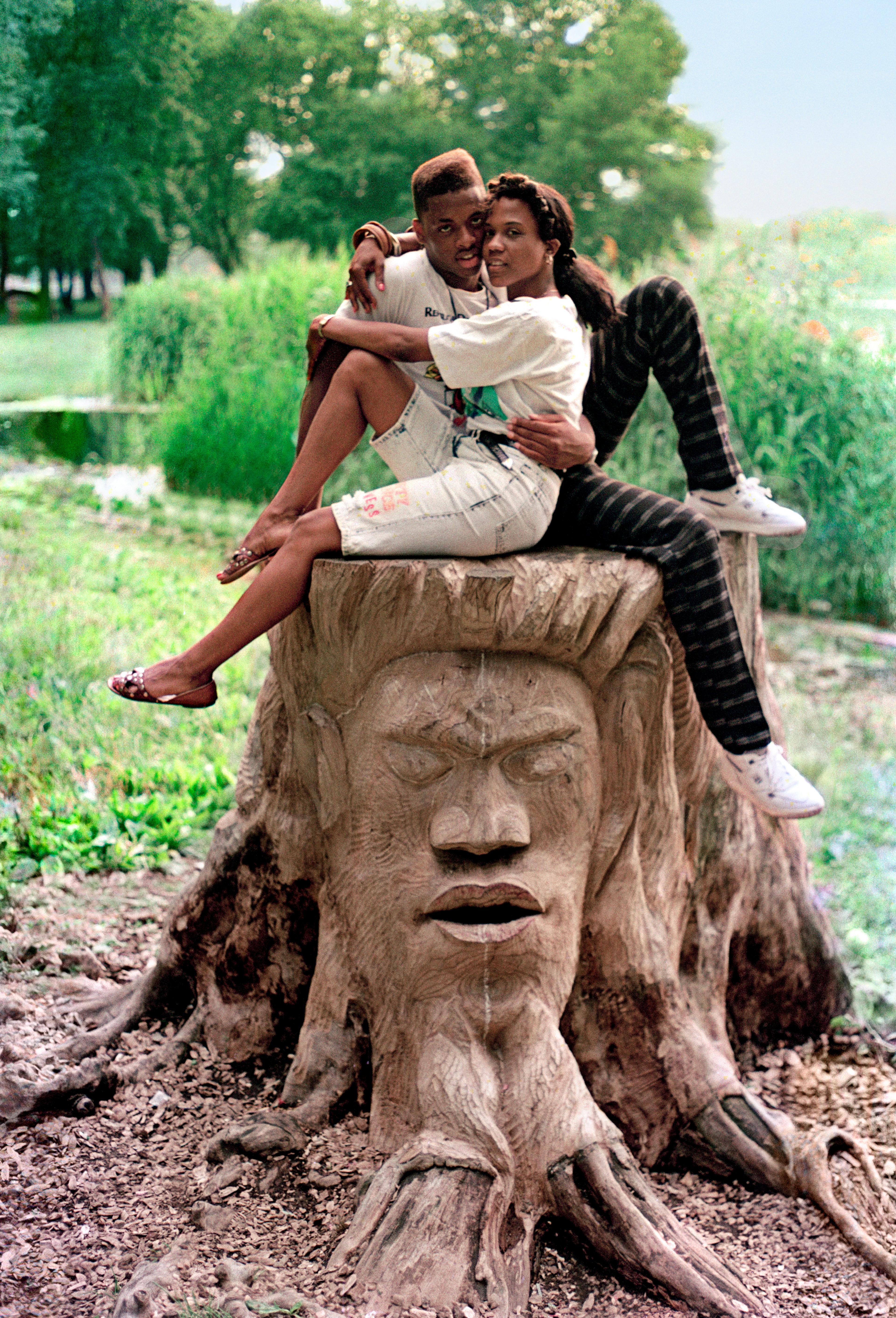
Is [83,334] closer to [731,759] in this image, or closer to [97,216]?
[97,216]

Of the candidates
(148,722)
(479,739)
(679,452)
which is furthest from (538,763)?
(148,722)

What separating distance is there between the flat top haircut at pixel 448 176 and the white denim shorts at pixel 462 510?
47 centimetres

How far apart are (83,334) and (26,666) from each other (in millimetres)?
1234

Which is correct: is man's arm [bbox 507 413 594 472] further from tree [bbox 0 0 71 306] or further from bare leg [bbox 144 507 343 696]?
tree [bbox 0 0 71 306]

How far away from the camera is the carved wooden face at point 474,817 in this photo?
2.03 meters

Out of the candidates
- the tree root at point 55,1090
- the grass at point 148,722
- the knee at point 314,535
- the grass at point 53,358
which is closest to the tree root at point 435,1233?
the tree root at point 55,1090

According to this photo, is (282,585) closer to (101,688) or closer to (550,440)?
(550,440)

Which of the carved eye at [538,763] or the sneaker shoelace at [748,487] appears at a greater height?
the sneaker shoelace at [748,487]

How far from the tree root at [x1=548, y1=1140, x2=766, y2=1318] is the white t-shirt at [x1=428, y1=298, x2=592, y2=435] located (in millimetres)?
1342

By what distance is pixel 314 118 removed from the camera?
4152 millimetres

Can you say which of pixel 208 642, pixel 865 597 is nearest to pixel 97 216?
pixel 208 642

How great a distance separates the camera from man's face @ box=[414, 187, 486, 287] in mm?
2146

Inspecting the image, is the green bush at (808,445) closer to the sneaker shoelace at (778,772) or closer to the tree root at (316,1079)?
the sneaker shoelace at (778,772)

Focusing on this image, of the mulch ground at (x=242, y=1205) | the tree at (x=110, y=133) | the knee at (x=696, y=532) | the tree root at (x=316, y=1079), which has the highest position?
the tree at (x=110, y=133)
